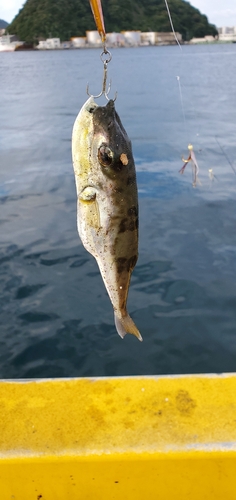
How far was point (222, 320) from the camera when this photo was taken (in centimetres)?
634

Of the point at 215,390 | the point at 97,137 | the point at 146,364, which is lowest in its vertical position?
the point at 146,364

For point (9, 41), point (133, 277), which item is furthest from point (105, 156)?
point (9, 41)

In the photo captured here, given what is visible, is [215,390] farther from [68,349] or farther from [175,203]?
[175,203]

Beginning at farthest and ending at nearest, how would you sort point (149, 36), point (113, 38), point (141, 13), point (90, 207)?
point (149, 36), point (141, 13), point (113, 38), point (90, 207)

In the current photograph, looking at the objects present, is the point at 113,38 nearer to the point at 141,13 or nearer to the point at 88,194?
the point at 141,13

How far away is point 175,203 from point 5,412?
351 inches

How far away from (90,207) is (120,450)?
1219mm

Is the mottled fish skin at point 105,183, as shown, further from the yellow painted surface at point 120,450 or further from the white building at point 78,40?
the white building at point 78,40

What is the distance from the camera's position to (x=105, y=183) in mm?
2172

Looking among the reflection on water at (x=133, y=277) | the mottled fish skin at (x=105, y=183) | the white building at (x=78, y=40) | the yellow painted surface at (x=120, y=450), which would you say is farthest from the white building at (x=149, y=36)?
the yellow painted surface at (x=120, y=450)

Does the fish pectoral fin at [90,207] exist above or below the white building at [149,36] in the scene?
below

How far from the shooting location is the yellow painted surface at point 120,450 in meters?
2.30

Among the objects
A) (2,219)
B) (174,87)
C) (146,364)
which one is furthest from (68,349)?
(174,87)

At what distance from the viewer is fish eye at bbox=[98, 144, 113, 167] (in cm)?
211
